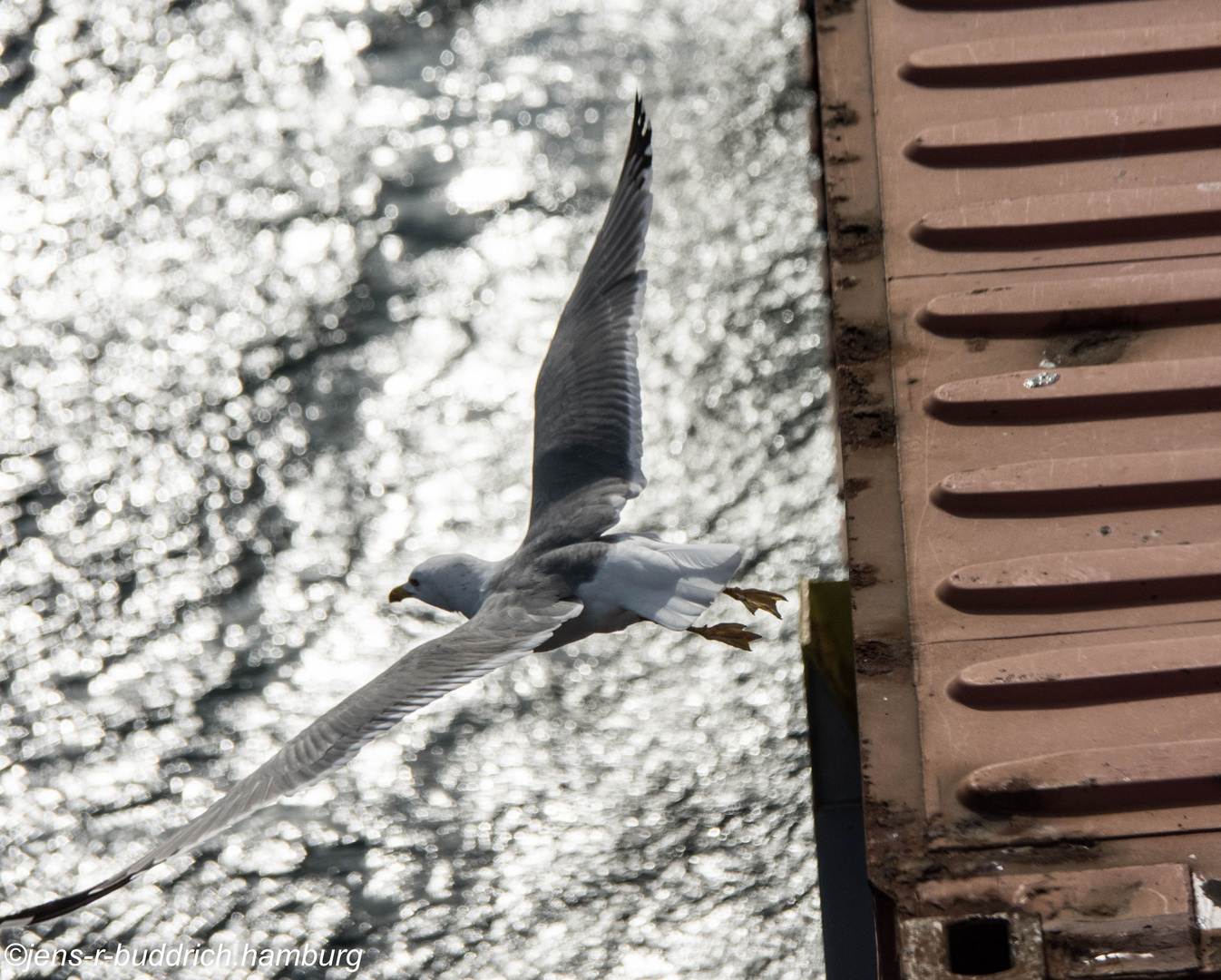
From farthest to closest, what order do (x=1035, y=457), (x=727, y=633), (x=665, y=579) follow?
(x=727, y=633)
(x=665, y=579)
(x=1035, y=457)

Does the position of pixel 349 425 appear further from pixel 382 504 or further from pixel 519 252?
pixel 519 252

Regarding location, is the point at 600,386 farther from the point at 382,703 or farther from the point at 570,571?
the point at 382,703

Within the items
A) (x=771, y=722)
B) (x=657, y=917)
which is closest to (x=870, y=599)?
(x=657, y=917)

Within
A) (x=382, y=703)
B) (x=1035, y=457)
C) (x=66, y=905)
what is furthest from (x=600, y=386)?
(x=66, y=905)

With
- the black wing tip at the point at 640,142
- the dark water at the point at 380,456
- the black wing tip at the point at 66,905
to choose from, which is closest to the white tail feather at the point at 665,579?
the black wing tip at the point at 640,142

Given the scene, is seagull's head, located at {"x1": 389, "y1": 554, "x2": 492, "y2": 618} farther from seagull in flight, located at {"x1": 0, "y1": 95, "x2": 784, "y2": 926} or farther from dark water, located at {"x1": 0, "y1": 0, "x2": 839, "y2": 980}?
dark water, located at {"x1": 0, "y1": 0, "x2": 839, "y2": 980}

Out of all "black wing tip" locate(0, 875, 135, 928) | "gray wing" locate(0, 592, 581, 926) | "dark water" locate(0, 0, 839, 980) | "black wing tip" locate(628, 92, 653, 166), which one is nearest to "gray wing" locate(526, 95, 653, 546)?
"black wing tip" locate(628, 92, 653, 166)

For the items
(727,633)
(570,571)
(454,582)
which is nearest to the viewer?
(570,571)
